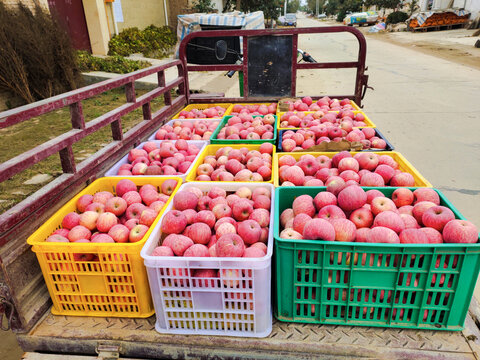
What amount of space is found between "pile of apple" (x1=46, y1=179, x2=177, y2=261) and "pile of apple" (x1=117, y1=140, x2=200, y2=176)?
34 centimetres

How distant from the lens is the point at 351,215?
2309mm

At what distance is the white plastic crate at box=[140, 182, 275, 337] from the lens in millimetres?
1793

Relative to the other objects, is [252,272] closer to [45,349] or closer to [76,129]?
[45,349]

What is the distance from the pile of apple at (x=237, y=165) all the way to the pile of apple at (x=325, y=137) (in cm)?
27

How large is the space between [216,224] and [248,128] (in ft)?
6.51

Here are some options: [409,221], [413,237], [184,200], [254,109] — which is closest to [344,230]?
[413,237]

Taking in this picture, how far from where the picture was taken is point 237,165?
322 centimetres

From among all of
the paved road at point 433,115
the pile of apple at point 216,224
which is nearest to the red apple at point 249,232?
the pile of apple at point 216,224

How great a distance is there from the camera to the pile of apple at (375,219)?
1.94m

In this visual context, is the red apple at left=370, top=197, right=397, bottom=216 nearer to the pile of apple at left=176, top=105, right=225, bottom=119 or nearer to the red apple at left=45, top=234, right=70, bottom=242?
the red apple at left=45, top=234, right=70, bottom=242

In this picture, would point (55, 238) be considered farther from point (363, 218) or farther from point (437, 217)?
point (437, 217)

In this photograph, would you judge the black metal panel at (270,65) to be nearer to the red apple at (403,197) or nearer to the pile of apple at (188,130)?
the pile of apple at (188,130)

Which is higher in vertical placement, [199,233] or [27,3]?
[27,3]

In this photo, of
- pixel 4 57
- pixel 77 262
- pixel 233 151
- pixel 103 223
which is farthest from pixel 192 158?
pixel 4 57
